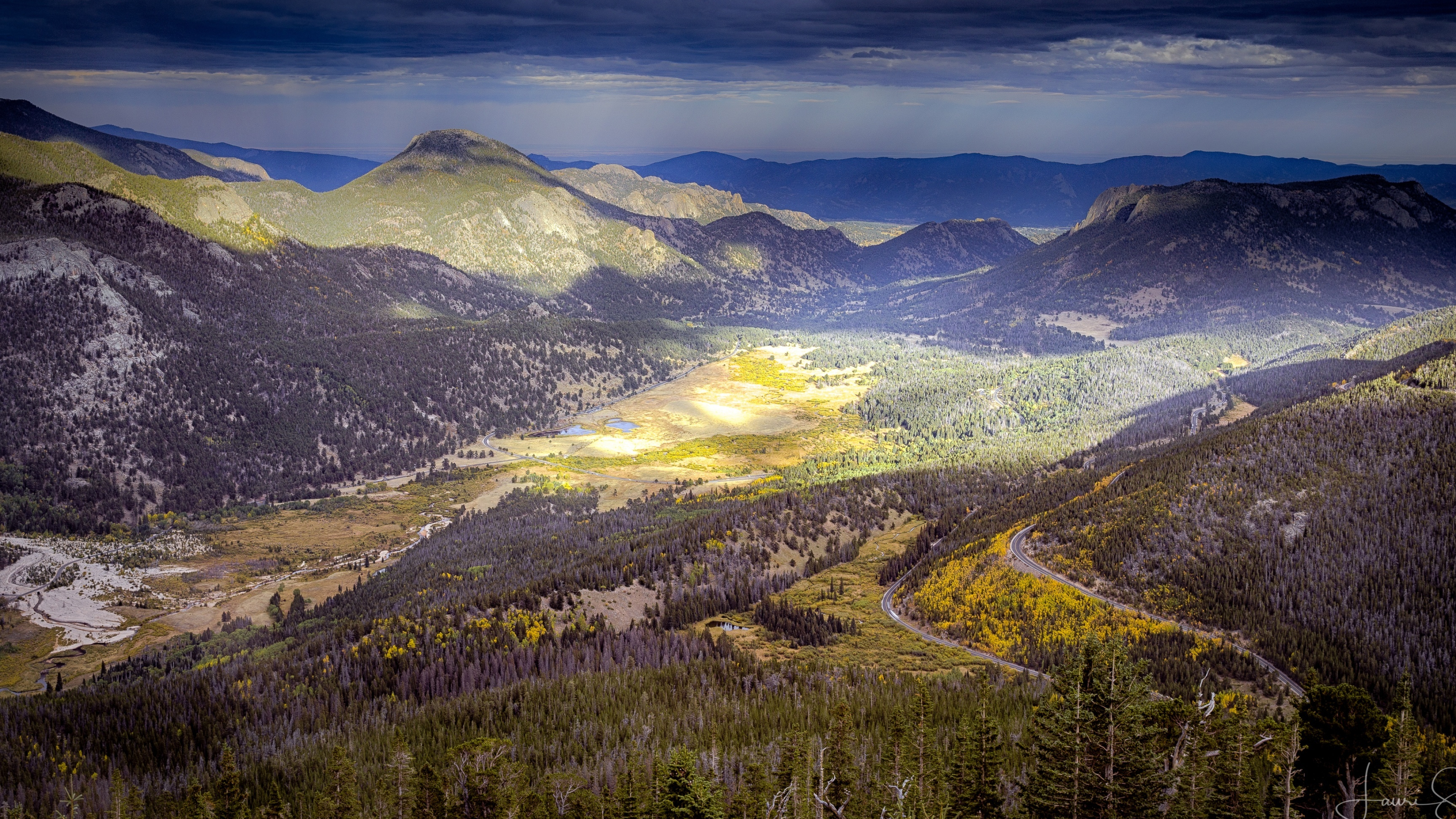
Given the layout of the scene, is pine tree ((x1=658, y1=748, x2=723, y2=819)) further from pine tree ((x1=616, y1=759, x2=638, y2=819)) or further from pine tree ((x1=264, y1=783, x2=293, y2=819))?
pine tree ((x1=264, y1=783, x2=293, y2=819))

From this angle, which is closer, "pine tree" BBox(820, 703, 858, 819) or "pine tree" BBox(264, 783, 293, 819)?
"pine tree" BBox(820, 703, 858, 819)

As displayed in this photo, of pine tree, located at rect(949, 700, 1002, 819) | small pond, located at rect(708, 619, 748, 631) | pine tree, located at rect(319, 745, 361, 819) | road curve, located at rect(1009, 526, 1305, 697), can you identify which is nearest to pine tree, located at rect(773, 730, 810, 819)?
pine tree, located at rect(949, 700, 1002, 819)

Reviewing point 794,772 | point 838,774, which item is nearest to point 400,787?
point 794,772

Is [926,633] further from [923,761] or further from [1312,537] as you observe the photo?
[923,761]

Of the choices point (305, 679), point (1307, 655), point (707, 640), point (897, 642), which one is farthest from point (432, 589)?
point (1307, 655)

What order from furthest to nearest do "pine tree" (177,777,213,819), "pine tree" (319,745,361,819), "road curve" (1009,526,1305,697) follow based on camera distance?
1. "road curve" (1009,526,1305,697)
2. "pine tree" (319,745,361,819)
3. "pine tree" (177,777,213,819)

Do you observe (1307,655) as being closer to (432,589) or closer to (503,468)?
(432,589)
